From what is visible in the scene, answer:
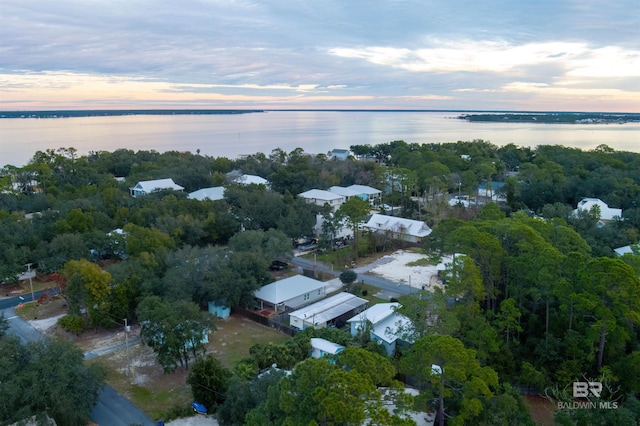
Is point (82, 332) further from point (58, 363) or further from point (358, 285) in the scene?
point (358, 285)

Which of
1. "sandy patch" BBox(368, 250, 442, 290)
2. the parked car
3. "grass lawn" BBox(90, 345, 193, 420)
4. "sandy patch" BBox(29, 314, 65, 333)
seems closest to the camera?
"grass lawn" BBox(90, 345, 193, 420)

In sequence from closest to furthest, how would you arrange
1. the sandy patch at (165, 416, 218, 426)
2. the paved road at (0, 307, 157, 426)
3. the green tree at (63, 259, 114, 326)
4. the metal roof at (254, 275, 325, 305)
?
the sandy patch at (165, 416, 218, 426) < the paved road at (0, 307, 157, 426) < the green tree at (63, 259, 114, 326) < the metal roof at (254, 275, 325, 305)

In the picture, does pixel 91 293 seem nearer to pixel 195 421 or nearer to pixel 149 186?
pixel 195 421

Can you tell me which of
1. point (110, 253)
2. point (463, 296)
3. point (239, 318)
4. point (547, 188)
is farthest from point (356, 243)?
point (547, 188)

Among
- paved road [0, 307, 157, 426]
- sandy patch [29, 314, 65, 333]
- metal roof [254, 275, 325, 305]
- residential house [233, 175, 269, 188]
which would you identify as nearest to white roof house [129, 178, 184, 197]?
residential house [233, 175, 269, 188]

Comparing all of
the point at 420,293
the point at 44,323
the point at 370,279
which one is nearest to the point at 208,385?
the point at 420,293

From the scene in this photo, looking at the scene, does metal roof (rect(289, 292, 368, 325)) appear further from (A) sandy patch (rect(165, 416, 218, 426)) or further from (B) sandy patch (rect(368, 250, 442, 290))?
(A) sandy patch (rect(165, 416, 218, 426))
